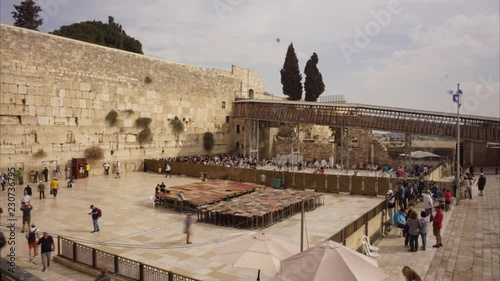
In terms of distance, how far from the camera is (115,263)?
25.9 ft

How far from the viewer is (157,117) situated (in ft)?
95.2

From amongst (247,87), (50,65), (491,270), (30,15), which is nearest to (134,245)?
(491,270)

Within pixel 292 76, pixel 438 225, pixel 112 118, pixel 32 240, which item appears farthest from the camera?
pixel 292 76

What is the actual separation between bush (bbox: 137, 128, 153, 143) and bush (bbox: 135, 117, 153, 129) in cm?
30

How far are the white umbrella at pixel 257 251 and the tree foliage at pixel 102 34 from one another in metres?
35.9

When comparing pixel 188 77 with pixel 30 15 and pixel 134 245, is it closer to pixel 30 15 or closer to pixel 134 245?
pixel 30 15

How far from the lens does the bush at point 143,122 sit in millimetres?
27294

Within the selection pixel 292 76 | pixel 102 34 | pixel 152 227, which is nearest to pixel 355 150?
pixel 292 76

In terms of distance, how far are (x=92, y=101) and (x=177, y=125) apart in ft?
25.9

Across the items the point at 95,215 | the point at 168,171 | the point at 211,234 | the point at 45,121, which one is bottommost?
the point at 211,234

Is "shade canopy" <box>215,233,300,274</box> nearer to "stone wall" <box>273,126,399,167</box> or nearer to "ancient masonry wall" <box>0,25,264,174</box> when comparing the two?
"ancient masonry wall" <box>0,25,264,174</box>

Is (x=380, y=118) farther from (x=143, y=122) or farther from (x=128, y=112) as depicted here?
(x=128, y=112)

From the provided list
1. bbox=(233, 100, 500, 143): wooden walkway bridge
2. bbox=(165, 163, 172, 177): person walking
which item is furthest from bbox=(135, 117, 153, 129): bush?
bbox=(233, 100, 500, 143): wooden walkway bridge

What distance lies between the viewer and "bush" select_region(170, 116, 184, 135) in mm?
30250
